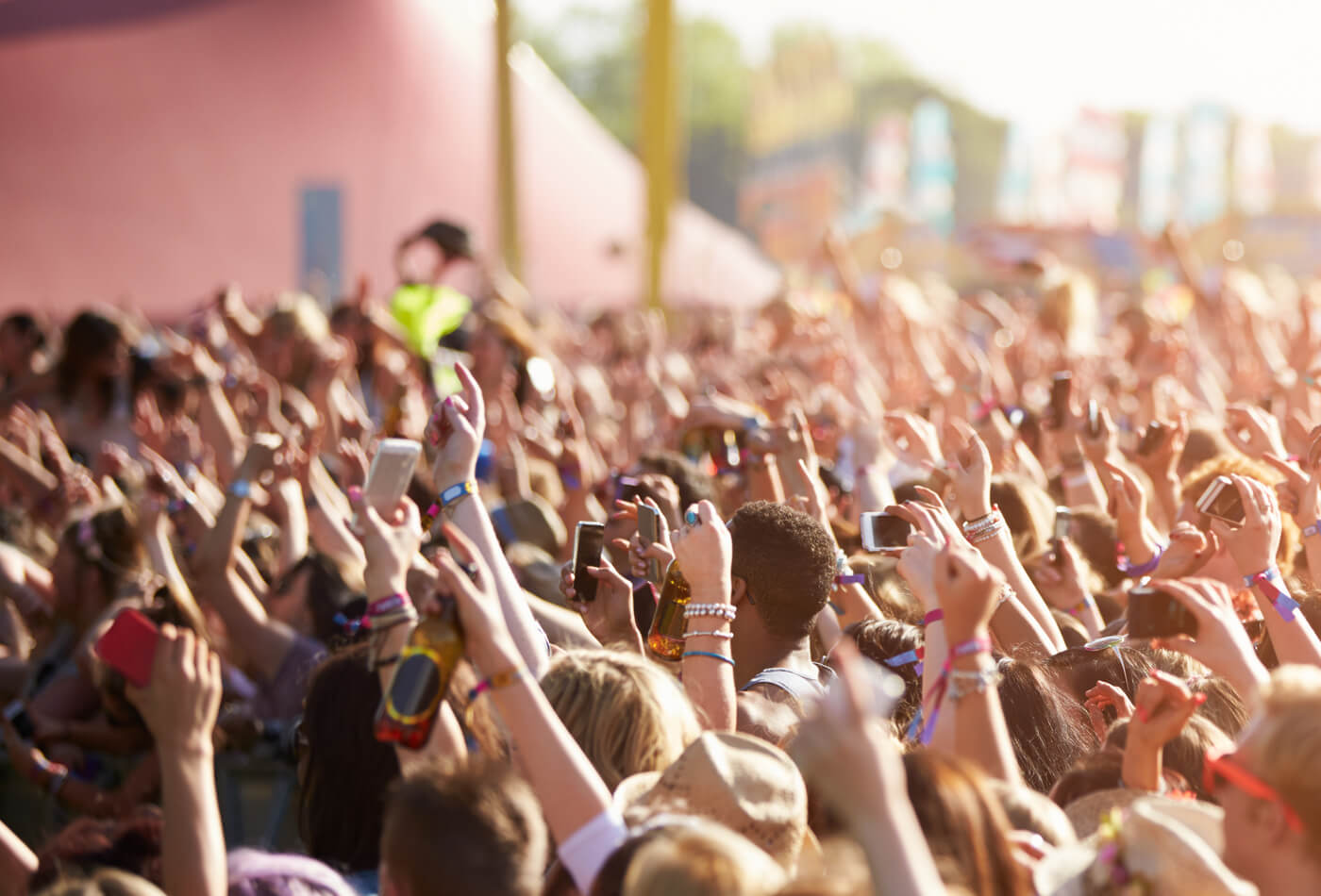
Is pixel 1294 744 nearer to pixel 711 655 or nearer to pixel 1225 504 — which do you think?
pixel 711 655

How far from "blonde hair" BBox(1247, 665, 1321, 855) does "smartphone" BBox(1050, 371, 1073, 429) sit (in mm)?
2846

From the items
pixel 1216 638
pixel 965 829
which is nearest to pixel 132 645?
pixel 965 829

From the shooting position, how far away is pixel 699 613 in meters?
2.75

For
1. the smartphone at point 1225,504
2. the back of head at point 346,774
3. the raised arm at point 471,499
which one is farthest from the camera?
the smartphone at point 1225,504

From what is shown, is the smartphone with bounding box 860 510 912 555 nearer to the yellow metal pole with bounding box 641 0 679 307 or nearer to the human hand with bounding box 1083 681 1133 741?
the human hand with bounding box 1083 681 1133 741

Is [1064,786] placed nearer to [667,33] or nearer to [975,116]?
[667,33]

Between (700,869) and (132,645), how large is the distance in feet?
3.05

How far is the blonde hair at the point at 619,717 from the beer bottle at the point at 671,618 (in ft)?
1.54

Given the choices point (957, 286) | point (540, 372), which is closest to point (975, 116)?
point (957, 286)

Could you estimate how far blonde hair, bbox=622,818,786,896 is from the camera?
1.78 m

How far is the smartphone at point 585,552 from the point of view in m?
3.22

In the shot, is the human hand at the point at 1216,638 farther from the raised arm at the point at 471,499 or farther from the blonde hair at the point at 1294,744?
the raised arm at the point at 471,499

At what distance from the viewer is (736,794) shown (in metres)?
2.11

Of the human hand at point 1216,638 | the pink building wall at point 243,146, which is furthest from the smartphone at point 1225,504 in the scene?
the pink building wall at point 243,146
